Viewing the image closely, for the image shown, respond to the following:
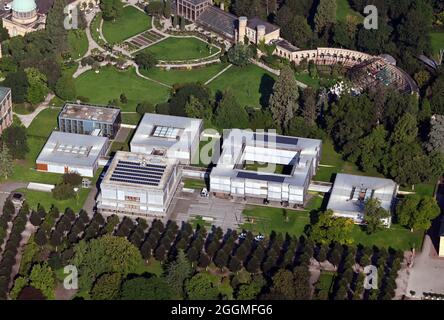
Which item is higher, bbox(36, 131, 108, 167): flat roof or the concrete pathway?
bbox(36, 131, 108, 167): flat roof

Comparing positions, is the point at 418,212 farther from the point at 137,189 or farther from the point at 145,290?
the point at 145,290

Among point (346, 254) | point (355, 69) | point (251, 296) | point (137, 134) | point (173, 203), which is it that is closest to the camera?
point (251, 296)

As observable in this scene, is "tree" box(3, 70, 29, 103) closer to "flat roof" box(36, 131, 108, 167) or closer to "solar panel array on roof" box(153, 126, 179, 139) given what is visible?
"flat roof" box(36, 131, 108, 167)

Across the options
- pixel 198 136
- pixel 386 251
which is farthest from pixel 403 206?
pixel 198 136

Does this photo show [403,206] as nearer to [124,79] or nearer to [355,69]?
[355,69]

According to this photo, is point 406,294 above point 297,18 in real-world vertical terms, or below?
below

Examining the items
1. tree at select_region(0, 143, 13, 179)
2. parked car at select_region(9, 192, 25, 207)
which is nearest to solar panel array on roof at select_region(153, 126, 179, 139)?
tree at select_region(0, 143, 13, 179)
